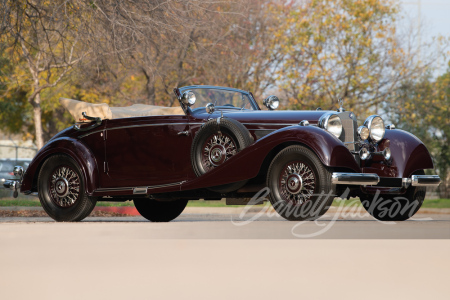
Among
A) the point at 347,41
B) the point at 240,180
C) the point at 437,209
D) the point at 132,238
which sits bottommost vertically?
the point at 437,209

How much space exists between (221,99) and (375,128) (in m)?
2.15

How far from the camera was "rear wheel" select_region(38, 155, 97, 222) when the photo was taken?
28.5 feet

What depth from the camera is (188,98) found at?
27.3ft

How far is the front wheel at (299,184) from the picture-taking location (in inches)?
253

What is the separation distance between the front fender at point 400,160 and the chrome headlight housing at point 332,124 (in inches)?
22.3

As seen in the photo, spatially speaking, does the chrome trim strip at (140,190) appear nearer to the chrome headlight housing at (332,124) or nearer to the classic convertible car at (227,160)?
the classic convertible car at (227,160)

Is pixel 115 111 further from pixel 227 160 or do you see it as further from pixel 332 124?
pixel 332 124

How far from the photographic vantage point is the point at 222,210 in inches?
656

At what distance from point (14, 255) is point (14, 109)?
90.1 ft

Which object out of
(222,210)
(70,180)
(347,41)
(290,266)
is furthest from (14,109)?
(290,266)

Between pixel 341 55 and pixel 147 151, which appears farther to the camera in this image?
pixel 341 55

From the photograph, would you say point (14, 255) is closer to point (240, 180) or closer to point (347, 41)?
point (240, 180)

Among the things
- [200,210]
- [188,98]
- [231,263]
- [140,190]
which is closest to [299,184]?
[231,263]

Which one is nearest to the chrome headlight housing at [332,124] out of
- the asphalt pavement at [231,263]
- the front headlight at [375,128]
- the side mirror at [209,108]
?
the front headlight at [375,128]
